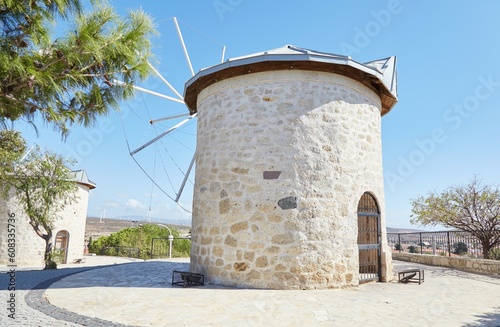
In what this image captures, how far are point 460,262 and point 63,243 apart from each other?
19.0 meters

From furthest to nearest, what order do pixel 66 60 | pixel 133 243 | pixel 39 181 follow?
pixel 133 243 < pixel 39 181 < pixel 66 60

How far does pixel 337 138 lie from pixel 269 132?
141cm

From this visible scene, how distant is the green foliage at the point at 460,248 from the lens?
39.5ft

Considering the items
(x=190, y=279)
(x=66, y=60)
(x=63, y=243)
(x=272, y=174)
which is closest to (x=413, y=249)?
(x=272, y=174)

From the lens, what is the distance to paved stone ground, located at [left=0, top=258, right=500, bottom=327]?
4.03 m

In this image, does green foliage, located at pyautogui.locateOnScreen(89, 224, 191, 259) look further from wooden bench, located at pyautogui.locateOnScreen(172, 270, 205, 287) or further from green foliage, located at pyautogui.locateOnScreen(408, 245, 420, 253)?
wooden bench, located at pyautogui.locateOnScreen(172, 270, 205, 287)

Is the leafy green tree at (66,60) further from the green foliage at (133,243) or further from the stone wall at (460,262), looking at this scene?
the green foliage at (133,243)

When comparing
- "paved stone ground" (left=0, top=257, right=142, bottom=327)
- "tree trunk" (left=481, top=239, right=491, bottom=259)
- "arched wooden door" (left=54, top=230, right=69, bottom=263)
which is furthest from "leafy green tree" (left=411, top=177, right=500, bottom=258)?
"arched wooden door" (left=54, top=230, right=69, bottom=263)

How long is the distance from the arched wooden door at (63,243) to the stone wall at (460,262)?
1729cm

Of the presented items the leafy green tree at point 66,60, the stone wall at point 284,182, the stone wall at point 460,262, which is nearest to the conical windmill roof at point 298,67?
the stone wall at point 284,182

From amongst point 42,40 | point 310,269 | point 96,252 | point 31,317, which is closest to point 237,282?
point 310,269

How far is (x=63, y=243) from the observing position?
1861cm

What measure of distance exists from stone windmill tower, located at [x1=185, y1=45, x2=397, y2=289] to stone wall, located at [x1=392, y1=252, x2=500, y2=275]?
4.15 metres

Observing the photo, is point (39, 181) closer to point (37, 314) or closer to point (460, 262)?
point (37, 314)
